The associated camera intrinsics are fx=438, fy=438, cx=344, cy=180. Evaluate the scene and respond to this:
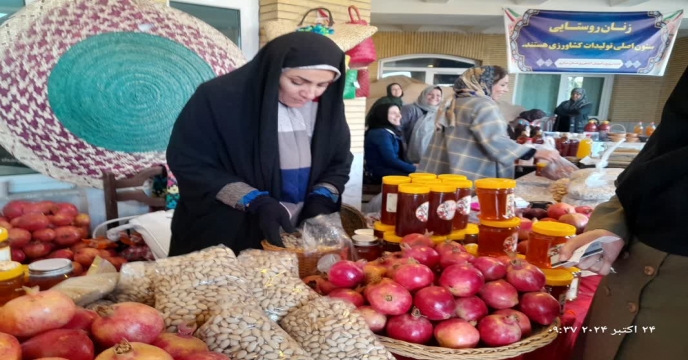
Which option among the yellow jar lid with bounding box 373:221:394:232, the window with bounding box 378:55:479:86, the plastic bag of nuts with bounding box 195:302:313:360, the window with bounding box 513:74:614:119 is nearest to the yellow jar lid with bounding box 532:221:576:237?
the yellow jar lid with bounding box 373:221:394:232

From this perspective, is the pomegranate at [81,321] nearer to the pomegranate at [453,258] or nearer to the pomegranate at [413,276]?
the pomegranate at [413,276]

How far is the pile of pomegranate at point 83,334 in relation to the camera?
0.54 metres

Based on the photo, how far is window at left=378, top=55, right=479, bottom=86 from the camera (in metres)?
9.62

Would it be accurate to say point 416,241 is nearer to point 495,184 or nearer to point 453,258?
point 453,258

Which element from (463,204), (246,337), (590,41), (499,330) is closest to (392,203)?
(463,204)

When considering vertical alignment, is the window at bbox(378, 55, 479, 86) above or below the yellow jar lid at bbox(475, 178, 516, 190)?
above

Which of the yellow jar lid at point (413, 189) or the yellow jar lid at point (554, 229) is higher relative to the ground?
the yellow jar lid at point (413, 189)

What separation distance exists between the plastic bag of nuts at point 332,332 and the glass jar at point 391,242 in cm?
48

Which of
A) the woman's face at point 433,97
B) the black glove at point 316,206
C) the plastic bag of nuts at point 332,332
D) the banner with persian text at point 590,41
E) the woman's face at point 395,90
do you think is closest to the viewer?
the plastic bag of nuts at point 332,332

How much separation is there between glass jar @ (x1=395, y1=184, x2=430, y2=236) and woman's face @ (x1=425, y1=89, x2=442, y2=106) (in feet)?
11.4

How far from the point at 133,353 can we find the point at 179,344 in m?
0.10

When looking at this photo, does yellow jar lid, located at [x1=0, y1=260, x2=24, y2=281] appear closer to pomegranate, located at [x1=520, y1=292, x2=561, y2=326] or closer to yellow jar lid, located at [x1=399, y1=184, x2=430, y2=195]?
yellow jar lid, located at [x1=399, y1=184, x2=430, y2=195]

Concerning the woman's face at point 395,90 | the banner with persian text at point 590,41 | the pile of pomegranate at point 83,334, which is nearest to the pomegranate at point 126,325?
the pile of pomegranate at point 83,334

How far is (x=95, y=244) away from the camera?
1989mm
